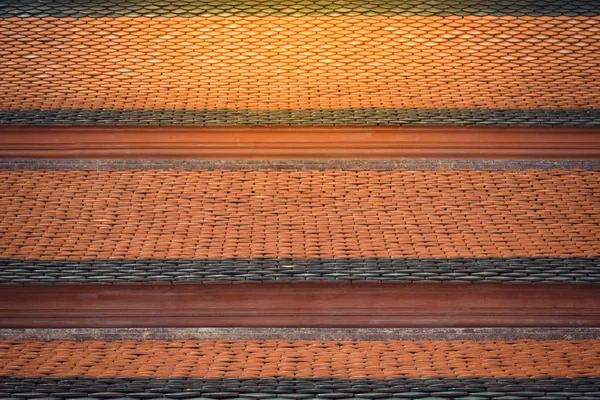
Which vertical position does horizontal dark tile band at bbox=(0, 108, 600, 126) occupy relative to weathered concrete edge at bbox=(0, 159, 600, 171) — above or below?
above

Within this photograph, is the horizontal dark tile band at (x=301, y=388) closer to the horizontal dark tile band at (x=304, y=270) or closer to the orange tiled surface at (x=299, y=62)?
the horizontal dark tile band at (x=304, y=270)

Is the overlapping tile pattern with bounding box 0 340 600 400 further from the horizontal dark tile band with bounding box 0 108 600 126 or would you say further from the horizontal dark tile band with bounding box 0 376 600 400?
the horizontal dark tile band with bounding box 0 108 600 126

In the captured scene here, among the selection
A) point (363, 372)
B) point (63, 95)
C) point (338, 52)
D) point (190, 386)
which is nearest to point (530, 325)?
point (363, 372)

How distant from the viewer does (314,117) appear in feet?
15.8

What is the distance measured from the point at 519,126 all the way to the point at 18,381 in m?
3.17

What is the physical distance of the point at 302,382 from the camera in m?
3.52

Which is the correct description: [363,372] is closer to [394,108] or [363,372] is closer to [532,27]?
[394,108]

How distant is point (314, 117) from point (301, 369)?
1.74 metres

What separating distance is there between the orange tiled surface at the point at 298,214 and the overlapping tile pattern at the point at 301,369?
506 millimetres

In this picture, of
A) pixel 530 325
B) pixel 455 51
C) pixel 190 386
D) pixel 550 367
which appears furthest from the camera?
pixel 455 51

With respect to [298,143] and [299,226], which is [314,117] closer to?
[298,143]

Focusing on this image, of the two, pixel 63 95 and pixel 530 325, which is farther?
pixel 63 95

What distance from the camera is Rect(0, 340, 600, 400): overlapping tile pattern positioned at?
3463mm

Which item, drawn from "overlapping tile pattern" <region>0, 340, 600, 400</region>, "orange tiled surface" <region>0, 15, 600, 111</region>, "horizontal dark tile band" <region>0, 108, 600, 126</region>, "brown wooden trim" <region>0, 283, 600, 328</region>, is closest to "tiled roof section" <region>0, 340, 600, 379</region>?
"overlapping tile pattern" <region>0, 340, 600, 400</region>
